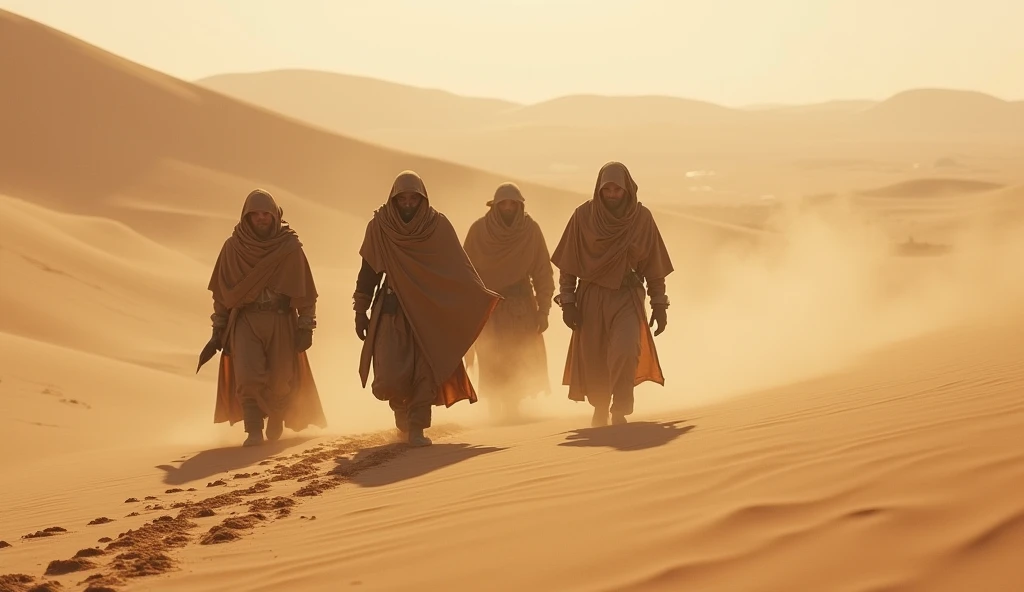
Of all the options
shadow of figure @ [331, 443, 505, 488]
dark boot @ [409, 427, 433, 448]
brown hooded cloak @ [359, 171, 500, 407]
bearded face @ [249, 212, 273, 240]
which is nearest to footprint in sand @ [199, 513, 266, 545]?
shadow of figure @ [331, 443, 505, 488]

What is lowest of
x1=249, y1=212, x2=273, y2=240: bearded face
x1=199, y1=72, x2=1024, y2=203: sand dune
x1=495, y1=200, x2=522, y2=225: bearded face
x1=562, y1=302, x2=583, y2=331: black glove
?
x1=562, y1=302, x2=583, y2=331: black glove

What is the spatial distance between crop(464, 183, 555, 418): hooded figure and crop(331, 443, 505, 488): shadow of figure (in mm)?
3154

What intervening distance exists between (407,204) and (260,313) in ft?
6.01

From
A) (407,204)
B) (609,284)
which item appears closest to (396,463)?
(407,204)

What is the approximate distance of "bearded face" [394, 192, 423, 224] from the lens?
843 cm

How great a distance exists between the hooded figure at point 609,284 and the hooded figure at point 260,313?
2148 millimetres

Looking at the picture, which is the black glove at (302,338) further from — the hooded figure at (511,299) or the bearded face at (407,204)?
the hooded figure at (511,299)

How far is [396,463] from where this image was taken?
724 centimetres

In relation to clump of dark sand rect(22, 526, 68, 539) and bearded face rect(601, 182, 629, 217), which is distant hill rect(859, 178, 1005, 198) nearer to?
bearded face rect(601, 182, 629, 217)

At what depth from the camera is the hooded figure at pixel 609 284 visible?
29.4 feet

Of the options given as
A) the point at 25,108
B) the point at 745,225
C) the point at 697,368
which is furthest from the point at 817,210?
the point at 697,368

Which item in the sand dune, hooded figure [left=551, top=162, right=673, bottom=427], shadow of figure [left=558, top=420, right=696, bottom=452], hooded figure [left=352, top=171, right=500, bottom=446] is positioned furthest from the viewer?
the sand dune

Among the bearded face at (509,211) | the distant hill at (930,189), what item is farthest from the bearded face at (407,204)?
the distant hill at (930,189)

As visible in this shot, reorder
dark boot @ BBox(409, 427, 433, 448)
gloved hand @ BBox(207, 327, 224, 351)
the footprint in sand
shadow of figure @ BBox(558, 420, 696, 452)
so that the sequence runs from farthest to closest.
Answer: gloved hand @ BBox(207, 327, 224, 351)
dark boot @ BBox(409, 427, 433, 448)
shadow of figure @ BBox(558, 420, 696, 452)
the footprint in sand
